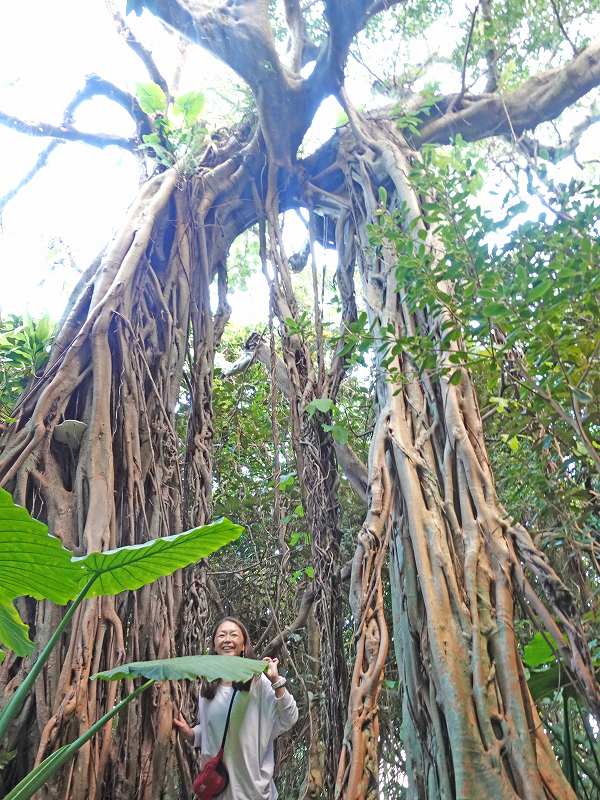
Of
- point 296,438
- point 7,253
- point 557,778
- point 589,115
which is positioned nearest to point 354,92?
point 589,115

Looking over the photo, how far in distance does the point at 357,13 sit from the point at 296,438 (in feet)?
5.04

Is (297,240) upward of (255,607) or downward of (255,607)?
upward

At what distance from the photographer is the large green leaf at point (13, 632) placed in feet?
4.48

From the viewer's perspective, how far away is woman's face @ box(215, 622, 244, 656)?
1.95m

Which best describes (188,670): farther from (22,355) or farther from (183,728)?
(22,355)

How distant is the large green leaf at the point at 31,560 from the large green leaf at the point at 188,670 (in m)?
0.18

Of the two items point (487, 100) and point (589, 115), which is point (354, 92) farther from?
point (589, 115)

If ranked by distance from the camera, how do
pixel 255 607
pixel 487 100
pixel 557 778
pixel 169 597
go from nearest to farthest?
pixel 557 778, pixel 169 597, pixel 255 607, pixel 487 100

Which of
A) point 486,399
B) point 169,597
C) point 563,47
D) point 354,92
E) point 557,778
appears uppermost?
point 354,92

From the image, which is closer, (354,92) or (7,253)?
(7,253)

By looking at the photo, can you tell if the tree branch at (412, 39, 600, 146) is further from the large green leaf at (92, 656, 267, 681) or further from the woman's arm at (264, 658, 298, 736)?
the large green leaf at (92, 656, 267, 681)

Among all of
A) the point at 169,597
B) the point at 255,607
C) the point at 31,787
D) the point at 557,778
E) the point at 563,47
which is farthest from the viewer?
the point at 563,47

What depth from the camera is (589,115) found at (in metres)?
3.84

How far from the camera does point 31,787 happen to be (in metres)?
1.15
